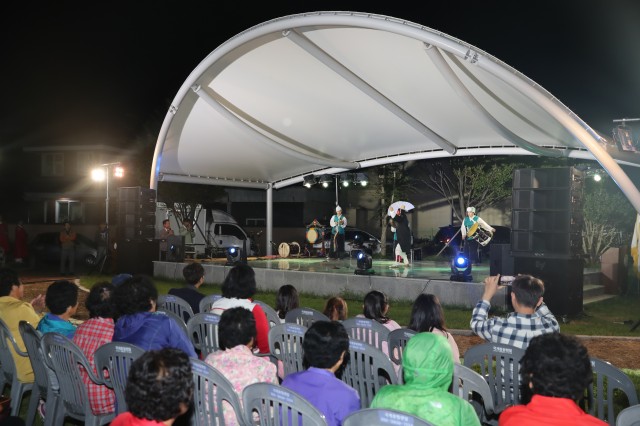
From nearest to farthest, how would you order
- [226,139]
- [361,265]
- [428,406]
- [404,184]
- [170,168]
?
[428,406], [361,265], [226,139], [170,168], [404,184]

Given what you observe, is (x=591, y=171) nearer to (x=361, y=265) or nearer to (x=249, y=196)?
(x=361, y=265)

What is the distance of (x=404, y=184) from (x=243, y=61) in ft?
45.6

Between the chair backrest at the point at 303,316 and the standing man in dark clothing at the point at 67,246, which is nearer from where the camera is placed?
the chair backrest at the point at 303,316

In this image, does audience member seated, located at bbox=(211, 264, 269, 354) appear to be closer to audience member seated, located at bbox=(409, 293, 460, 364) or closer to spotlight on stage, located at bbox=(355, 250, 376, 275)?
audience member seated, located at bbox=(409, 293, 460, 364)

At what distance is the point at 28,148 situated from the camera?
1389 inches

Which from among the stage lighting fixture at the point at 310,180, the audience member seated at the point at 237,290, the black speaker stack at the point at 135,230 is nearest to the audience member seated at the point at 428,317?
the audience member seated at the point at 237,290

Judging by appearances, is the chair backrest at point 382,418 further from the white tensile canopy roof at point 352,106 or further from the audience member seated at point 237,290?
the white tensile canopy roof at point 352,106

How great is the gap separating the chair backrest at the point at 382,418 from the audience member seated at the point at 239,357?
1.17 m

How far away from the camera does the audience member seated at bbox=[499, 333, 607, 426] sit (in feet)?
7.96

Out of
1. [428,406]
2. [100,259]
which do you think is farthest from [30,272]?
[428,406]

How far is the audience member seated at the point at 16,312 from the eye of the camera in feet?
15.2

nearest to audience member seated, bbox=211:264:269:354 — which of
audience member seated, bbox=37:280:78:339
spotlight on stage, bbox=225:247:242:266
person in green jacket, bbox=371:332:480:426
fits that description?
audience member seated, bbox=37:280:78:339

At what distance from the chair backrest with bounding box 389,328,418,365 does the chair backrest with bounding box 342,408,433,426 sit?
6.15 feet

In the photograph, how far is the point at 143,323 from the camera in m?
3.96
